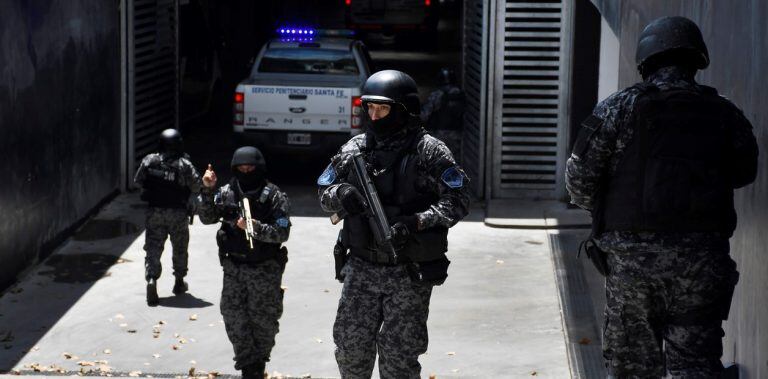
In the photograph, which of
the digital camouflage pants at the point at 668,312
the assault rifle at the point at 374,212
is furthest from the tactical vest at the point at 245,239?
the digital camouflage pants at the point at 668,312

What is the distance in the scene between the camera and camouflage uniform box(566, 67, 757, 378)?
544cm

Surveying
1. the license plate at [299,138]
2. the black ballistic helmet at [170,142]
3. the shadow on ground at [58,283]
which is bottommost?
the shadow on ground at [58,283]

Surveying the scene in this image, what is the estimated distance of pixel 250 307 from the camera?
859cm

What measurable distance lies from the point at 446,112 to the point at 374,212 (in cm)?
970

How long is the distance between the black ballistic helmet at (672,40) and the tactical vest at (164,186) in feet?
20.4

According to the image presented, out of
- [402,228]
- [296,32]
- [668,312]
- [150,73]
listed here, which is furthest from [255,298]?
[296,32]

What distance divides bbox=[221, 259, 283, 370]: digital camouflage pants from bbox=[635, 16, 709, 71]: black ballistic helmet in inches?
146

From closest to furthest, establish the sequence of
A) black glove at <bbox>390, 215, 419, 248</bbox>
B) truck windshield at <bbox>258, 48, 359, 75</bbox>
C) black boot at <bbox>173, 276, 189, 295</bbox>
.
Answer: black glove at <bbox>390, 215, 419, 248</bbox> → black boot at <bbox>173, 276, 189, 295</bbox> → truck windshield at <bbox>258, 48, 359, 75</bbox>

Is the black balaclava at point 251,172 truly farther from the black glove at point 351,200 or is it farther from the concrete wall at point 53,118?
the concrete wall at point 53,118

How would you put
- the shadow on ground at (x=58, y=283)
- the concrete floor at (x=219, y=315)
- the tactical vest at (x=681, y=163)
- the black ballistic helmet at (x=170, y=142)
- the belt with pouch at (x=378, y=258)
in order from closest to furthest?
the tactical vest at (x=681, y=163), the belt with pouch at (x=378, y=258), the concrete floor at (x=219, y=315), the shadow on ground at (x=58, y=283), the black ballistic helmet at (x=170, y=142)

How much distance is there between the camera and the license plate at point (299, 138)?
16.4m

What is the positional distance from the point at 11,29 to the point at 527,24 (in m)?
6.34

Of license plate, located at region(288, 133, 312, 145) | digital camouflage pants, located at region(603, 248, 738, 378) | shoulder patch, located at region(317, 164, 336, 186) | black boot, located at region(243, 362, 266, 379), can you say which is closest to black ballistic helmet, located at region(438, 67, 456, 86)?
license plate, located at region(288, 133, 312, 145)

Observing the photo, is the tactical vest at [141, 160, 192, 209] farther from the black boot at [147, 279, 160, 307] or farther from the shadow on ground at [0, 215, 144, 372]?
the shadow on ground at [0, 215, 144, 372]
